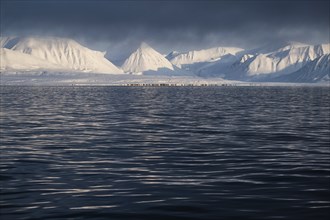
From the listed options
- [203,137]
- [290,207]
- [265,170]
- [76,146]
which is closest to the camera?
[290,207]

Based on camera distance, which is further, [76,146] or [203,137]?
[203,137]

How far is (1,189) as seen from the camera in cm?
2220

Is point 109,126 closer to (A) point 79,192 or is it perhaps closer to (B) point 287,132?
(B) point 287,132

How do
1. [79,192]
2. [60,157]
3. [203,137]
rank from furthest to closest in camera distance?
1. [203,137]
2. [60,157]
3. [79,192]

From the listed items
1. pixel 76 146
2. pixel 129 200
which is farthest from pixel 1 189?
pixel 76 146

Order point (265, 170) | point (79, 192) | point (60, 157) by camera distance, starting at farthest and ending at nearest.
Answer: point (60, 157), point (265, 170), point (79, 192)

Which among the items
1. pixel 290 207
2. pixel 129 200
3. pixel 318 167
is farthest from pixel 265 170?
pixel 129 200

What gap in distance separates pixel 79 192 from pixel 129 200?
2.48 meters

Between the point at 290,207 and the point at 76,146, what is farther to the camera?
the point at 76,146

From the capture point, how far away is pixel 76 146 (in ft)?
123

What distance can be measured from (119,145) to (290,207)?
20.6 meters

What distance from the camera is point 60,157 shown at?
3164 cm

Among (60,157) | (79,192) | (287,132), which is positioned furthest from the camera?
(287,132)

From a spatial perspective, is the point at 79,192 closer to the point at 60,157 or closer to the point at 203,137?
the point at 60,157
